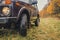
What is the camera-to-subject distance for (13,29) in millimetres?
9758

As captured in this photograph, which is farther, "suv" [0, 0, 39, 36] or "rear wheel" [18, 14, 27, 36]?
"rear wheel" [18, 14, 27, 36]

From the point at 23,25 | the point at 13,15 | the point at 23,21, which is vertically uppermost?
the point at 13,15

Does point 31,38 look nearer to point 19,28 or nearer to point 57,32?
point 19,28

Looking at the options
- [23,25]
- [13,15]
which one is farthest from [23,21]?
[13,15]

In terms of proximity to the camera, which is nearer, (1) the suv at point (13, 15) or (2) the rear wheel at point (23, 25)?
(1) the suv at point (13, 15)

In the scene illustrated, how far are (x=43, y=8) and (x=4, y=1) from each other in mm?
22505

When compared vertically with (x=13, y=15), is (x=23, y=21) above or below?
below

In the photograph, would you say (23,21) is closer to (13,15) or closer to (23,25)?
(23,25)

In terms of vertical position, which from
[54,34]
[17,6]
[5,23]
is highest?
[17,6]

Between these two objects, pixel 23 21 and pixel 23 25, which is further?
pixel 23 21

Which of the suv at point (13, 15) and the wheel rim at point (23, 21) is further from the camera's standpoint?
the wheel rim at point (23, 21)

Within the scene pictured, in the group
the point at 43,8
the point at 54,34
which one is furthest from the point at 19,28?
the point at 43,8

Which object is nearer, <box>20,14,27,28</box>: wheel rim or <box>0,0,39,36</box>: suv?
<box>0,0,39,36</box>: suv

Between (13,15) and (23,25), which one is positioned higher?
(13,15)
